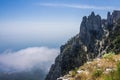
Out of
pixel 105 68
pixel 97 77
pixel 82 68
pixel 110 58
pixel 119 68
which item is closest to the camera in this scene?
pixel 119 68

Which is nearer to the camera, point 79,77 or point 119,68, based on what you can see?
point 119,68

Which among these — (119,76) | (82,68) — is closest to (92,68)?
(82,68)

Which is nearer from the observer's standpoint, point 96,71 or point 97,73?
point 97,73

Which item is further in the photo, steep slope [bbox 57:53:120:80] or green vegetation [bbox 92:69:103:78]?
green vegetation [bbox 92:69:103:78]

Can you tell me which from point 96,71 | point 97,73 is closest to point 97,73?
point 97,73

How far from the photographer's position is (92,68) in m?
14.2

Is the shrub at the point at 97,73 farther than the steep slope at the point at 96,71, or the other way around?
the shrub at the point at 97,73

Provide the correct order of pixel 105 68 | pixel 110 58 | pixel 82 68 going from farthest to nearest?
pixel 110 58 < pixel 82 68 < pixel 105 68

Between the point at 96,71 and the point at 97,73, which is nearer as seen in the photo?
the point at 97,73

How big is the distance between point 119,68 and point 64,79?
3999 mm

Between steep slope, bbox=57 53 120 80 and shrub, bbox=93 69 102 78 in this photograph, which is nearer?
steep slope, bbox=57 53 120 80

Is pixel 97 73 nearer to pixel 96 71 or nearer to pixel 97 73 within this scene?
pixel 97 73

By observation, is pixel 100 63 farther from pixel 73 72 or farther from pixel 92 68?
pixel 73 72

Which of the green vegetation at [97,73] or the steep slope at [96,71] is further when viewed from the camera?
the green vegetation at [97,73]
